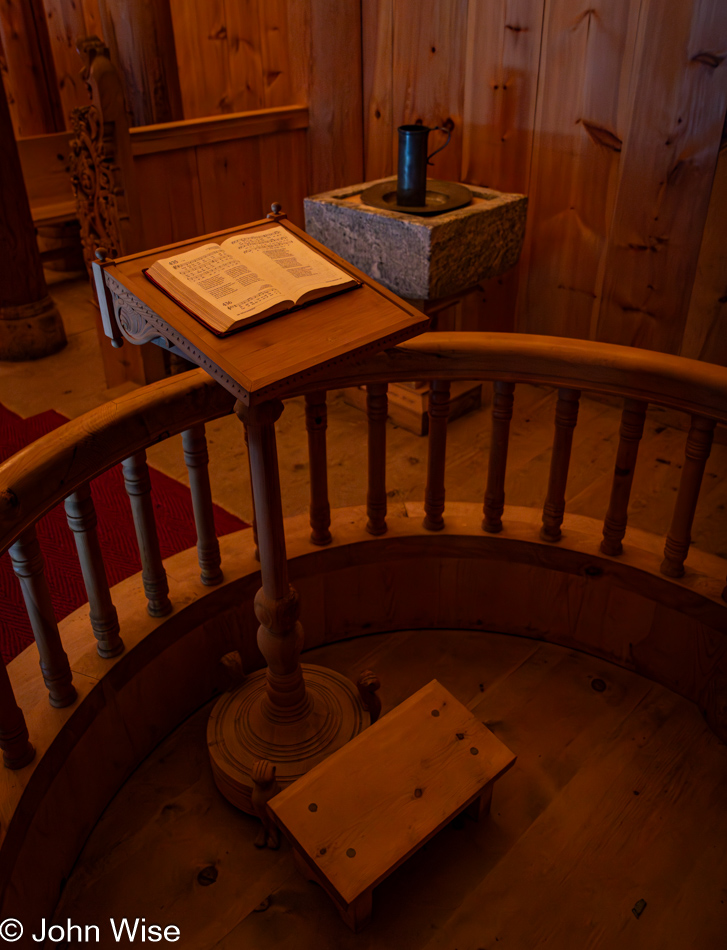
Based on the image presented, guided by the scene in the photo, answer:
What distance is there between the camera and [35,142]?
4.36 m

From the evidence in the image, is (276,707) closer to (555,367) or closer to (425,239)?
(555,367)

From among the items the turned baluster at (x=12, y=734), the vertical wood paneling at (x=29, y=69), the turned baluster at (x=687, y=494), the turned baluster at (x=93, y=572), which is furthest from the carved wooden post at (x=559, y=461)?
the vertical wood paneling at (x=29, y=69)

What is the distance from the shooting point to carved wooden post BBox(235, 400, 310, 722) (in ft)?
4.84

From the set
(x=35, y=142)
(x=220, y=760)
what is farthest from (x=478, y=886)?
(x=35, y=142)

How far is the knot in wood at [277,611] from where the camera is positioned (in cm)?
167

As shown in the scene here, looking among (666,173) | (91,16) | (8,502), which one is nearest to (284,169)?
(666,173)

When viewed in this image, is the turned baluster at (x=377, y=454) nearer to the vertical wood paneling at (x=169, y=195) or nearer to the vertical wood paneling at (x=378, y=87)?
the vertical wood paneling at (x=169, y=195)

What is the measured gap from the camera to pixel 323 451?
6.56 feet

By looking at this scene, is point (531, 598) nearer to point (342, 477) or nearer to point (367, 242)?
point (342, 477)

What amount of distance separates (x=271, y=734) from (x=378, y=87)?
298cm

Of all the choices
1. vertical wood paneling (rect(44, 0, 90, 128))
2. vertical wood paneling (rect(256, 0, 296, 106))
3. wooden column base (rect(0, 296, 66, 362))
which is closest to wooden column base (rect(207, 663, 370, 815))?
wooden column base (rect(0, 296, 66, 362))

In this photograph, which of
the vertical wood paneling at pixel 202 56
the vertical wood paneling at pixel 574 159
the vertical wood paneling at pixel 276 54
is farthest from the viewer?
the vertical wood paneling at pixel 202 56

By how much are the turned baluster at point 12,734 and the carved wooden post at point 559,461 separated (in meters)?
1.30

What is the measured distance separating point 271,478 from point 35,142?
3.71 meters
